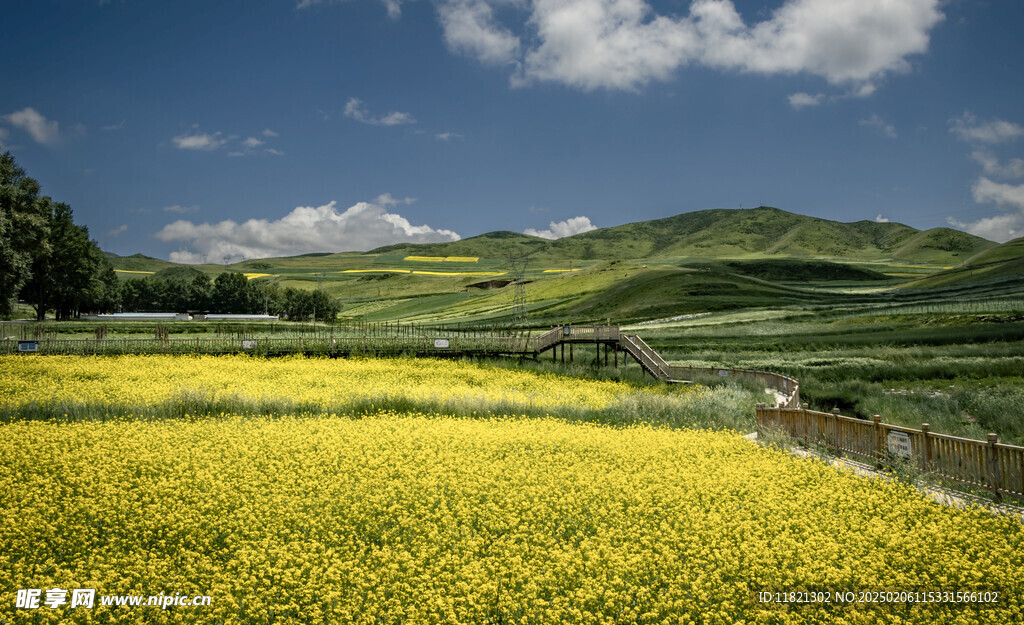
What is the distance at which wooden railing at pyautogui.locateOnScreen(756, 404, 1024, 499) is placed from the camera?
12.2m

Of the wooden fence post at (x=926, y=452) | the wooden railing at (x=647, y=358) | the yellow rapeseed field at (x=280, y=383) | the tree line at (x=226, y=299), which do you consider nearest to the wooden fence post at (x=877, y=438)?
the wooden fence post at (x=926, y=452)

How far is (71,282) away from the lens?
79.9 m

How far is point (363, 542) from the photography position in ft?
32.6

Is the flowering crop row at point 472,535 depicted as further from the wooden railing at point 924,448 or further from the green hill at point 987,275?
the green hill at point 987,275

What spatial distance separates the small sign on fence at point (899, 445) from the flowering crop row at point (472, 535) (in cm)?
219

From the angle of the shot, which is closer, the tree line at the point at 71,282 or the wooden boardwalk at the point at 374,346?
the wooden boardwalk at the point at 374,346

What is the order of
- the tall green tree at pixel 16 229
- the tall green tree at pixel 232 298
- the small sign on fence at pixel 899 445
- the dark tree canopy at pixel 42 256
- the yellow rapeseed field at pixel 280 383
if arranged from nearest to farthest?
the small sign on fence at pixel 899 445
the yellow rapeseed field at pixel 280 383
the tall green tree at pixel 16 229
the dark tree canopy at pixel 42 256
the tall green tree at pixel 232 298

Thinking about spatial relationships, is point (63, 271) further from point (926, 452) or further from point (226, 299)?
point (926, 452)

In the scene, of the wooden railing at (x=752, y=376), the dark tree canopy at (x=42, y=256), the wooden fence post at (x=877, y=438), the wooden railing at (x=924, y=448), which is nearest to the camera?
the wooden railing at (x=924, y=448)

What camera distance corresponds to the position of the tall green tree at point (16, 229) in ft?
149

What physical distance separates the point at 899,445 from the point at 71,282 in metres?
95.3

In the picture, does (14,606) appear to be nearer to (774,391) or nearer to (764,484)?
(764,484)

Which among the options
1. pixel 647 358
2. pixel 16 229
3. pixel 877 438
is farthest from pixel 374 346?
pixel 877 438

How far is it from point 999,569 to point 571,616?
6288 millimetres
